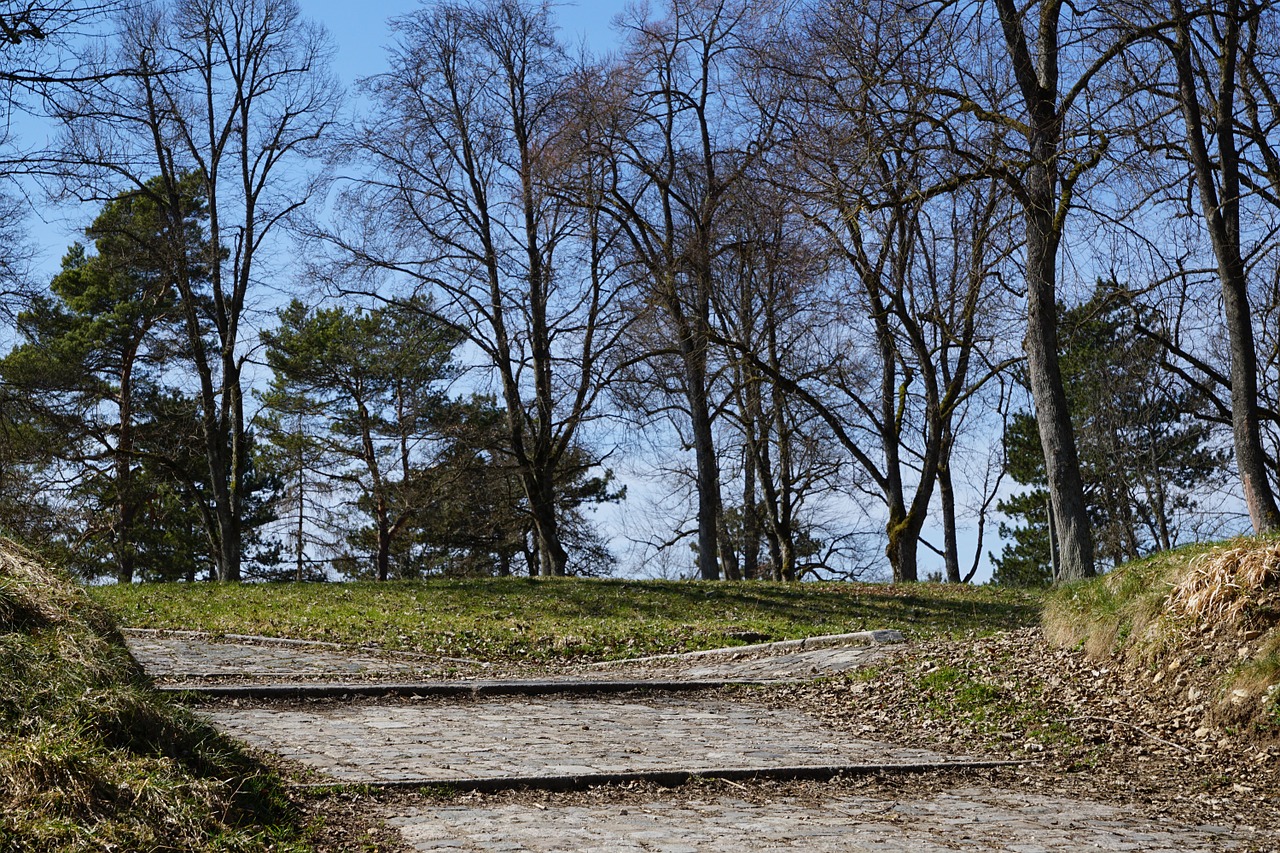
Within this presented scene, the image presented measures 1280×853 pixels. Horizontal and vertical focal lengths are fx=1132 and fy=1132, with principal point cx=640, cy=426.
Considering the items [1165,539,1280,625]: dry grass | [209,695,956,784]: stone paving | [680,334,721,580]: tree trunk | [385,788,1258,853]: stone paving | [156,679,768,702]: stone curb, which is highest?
[680,334,721,580]: tree trunk

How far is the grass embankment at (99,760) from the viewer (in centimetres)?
446

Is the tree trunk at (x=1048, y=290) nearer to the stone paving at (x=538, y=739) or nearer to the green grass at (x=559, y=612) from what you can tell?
the green grass at (x=559, y=612)

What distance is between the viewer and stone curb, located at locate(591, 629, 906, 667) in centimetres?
1223

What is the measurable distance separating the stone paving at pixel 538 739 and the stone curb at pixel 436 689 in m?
0.25

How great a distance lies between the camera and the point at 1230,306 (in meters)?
12.8

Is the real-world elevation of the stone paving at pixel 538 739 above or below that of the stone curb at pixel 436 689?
below

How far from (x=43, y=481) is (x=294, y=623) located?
13330mm

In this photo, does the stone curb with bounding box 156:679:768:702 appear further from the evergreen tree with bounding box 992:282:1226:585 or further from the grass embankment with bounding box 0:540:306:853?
the evergreen tree with bounding box 992:282:1226:585

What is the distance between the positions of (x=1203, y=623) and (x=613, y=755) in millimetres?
4529

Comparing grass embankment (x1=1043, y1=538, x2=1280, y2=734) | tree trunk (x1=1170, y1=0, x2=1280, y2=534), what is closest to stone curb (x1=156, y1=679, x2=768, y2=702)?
grass embankment (x1=1043, y1=538, x2=1280, y2=734)

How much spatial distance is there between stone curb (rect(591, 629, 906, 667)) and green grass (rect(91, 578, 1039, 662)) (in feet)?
1.27

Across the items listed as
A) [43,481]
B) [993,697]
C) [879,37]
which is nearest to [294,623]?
[993,697]

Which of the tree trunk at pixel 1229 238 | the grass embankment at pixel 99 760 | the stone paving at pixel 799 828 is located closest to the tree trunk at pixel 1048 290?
the tree trunk at pixel 1229 238

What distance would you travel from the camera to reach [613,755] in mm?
7527
